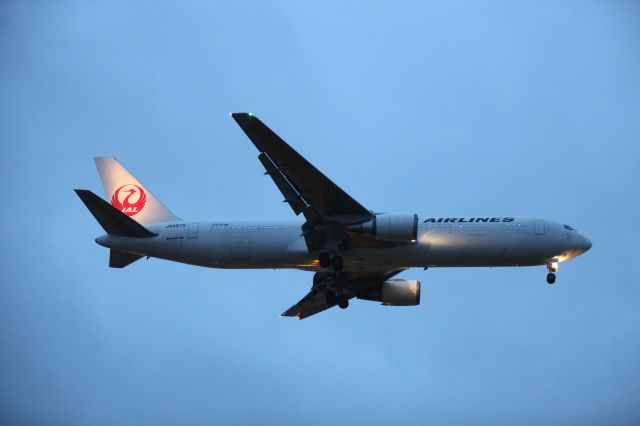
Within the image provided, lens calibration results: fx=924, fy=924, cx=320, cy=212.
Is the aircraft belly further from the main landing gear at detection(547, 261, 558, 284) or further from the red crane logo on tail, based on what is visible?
the red crane logo on tail

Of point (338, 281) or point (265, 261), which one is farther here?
point (338, 281)

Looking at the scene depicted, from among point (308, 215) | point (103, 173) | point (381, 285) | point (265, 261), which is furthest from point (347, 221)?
point (103, 173)

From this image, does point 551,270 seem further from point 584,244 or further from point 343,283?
point 343,283

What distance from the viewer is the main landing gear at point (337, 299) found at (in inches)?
1999

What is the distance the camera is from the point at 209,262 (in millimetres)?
45875

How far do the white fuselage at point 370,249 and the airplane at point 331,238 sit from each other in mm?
48

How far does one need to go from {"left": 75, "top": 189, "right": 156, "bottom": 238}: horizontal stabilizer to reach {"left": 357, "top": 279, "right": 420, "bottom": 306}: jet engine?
1284 cm

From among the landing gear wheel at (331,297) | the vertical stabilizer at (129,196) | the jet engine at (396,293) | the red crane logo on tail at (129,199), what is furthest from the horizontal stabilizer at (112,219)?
the jet engine at (396,293)

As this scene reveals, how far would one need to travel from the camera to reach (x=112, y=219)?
45.0 m

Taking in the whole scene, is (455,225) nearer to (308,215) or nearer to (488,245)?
(488,245)

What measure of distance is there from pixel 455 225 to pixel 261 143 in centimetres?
1073

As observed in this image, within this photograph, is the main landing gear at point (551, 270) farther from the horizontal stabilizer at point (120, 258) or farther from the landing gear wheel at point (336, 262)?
the horizontal stabilizer at point (120, 258)

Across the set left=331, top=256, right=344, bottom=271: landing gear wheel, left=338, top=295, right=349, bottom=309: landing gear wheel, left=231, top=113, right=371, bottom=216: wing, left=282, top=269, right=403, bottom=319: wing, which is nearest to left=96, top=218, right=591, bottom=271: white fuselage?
left=331, top=256, right=344, bottom=271: landing gear wheel

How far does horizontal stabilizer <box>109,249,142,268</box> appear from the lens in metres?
47.1
